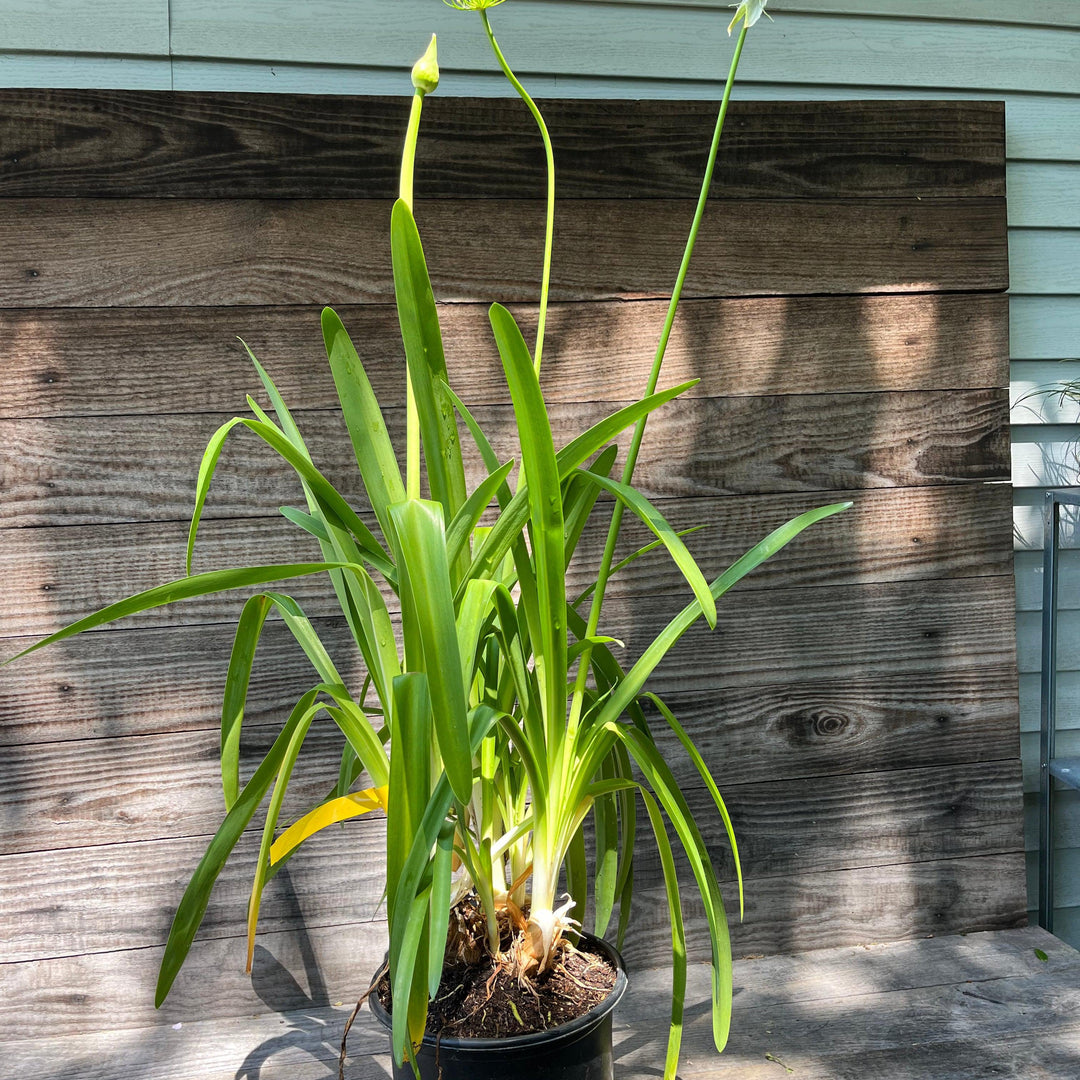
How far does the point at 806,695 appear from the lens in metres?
1.47

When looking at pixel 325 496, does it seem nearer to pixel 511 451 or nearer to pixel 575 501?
pixel 575 501

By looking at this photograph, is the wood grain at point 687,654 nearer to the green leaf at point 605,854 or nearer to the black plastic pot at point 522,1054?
the green leaf at point 605,854

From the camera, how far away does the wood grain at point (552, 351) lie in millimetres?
1297

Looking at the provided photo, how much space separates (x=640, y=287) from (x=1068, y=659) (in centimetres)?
100

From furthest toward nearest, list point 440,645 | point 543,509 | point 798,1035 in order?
1. point 798,1035
2. point 543,509
3. point 440,645


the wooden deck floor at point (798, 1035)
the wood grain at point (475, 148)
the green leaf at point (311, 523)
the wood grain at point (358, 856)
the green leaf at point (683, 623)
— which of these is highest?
the wood grain at point (475, 148)

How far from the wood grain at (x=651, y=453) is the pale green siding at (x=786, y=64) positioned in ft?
0.66

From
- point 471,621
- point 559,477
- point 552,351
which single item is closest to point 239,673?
point 471,621

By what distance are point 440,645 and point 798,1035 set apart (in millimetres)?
888

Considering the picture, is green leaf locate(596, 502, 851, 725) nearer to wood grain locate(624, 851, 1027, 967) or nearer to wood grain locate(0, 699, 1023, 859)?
wood grain locate(0, 699, 1023, 859)

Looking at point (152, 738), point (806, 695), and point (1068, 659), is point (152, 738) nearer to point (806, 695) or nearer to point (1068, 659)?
point (806, 695)

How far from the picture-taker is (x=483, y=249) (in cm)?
138

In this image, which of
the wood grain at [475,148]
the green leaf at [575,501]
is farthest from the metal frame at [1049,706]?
the green leaf at [575,501]

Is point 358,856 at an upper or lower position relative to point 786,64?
lower
